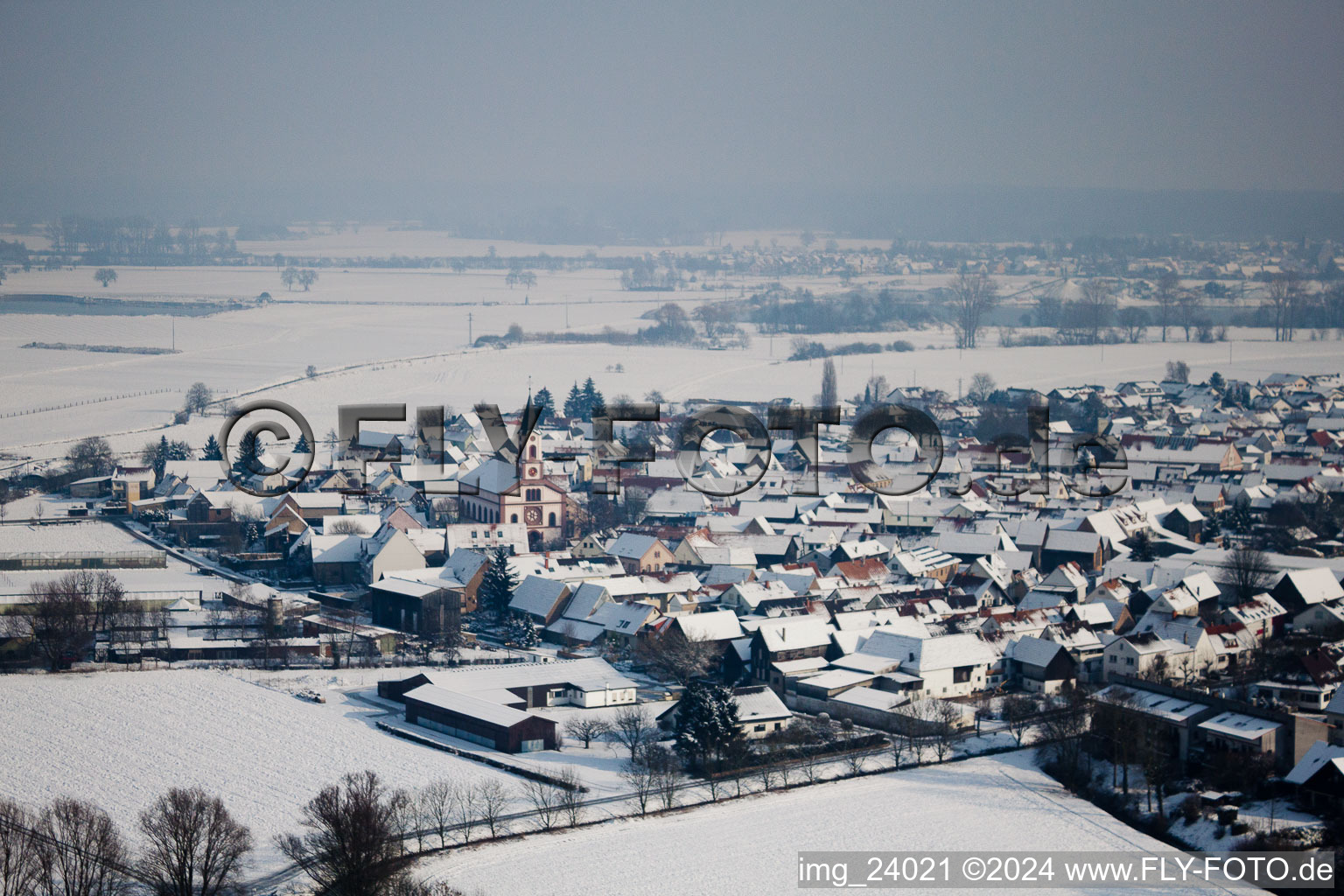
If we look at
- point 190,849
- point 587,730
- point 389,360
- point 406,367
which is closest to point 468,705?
point 587,730

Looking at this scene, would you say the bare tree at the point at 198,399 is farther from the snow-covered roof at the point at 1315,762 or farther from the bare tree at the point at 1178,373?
the snow-covered roof at the point at 1315,762

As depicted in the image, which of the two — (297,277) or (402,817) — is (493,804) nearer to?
(402,817)

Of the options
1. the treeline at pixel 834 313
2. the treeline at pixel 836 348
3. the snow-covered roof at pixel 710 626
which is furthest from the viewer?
the treeline at pixel 834 313

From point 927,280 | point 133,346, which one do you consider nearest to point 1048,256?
point 927,280

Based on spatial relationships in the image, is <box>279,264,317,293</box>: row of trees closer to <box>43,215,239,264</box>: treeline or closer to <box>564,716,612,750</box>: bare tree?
<box>43,215,239,264</box>: treeline

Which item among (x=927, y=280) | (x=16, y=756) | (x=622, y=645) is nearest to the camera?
(x=16, y=756)

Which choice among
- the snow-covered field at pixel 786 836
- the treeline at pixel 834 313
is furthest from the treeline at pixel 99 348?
the snow-covered field at pixel 786 836

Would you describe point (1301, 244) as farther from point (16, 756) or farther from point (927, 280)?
point (16, 756)
